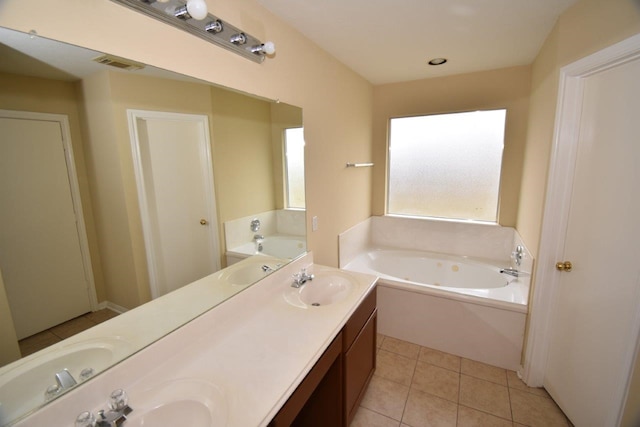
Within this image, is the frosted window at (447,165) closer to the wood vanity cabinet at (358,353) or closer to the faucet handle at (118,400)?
the wood vanity cabinet at (358,353)

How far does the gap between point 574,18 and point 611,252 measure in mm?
1285

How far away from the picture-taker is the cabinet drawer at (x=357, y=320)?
148cm

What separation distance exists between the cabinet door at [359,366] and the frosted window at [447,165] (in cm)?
185

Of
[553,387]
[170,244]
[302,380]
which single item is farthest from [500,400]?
[170,244]

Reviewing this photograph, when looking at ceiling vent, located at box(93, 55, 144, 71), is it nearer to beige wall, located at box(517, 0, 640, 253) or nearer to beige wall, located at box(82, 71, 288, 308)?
beige wall, located at box(82, 71, 288, 308)

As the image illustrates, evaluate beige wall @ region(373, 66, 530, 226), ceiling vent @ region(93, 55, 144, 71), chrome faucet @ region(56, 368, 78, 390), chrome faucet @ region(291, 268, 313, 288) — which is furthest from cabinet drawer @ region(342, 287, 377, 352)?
beige wall @ region(373, 66, 530, 226)

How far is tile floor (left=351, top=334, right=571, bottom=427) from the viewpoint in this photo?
1.74m

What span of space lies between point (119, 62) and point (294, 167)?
1.09m

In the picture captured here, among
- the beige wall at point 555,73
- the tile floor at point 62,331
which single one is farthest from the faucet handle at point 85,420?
the beige wall at point 555,73

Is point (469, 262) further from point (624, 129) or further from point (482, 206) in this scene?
point (624, 129)

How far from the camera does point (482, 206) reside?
3.06 meters

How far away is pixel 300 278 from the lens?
1824 mm

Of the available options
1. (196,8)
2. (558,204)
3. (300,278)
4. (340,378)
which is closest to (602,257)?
(558,204)

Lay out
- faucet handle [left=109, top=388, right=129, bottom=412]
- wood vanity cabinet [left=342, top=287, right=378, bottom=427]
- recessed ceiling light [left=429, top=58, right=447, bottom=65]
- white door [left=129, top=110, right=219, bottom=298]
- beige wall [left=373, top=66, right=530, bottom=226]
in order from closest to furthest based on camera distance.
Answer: faucet handle [left=109, top=388, right=129, bottom=412] → white door [left=129, top=110, right=219, bottom=298] → wood vanity cabinet [left=342, top=287, right=378, bottom=427] → recessed ceiling light [left=429, top=58, right=447, bottom=65] → beige wall [left=373, top=66, right=530, bottom=226]
